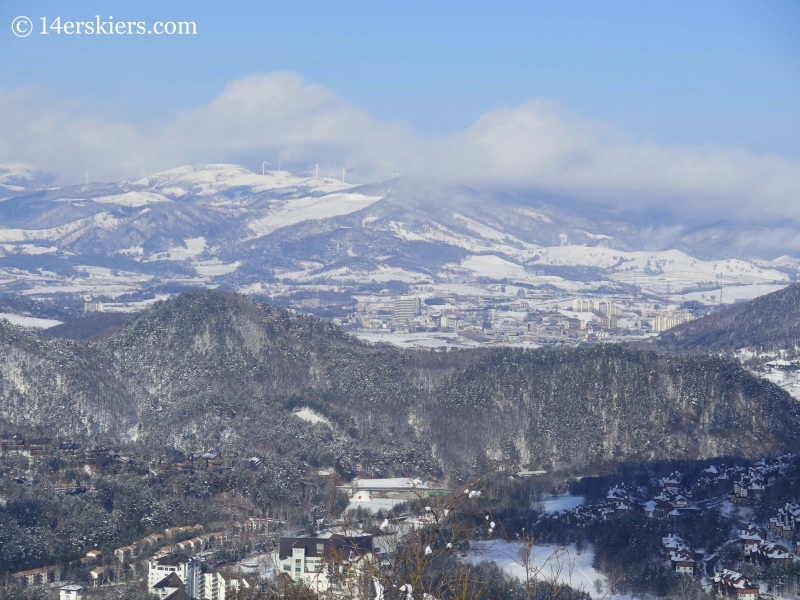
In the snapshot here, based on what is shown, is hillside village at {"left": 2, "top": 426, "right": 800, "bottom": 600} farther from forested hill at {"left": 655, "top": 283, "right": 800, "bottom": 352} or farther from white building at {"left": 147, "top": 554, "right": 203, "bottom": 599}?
forested hill at {"left": 655, "top": 283, "right": 800, "bottom": 352}

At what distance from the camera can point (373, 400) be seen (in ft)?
242

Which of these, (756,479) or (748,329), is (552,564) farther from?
(748,329)

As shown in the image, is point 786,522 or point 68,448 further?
point 68,448

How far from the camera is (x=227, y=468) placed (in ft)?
191

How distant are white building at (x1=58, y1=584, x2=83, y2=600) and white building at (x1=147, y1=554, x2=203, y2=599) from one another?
6.76 ft

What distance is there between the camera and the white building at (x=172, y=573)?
37.8 meters

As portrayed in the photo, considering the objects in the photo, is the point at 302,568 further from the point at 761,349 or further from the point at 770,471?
the point at 761,349

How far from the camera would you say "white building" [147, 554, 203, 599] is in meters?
37.8

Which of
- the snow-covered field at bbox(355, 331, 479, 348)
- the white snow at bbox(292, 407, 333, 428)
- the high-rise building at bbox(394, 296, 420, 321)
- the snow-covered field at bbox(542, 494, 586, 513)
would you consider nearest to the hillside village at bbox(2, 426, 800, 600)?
the snow-covered field at bbox(542, 494, 586, 513)

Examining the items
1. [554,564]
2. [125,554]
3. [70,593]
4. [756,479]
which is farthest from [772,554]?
[70,593]

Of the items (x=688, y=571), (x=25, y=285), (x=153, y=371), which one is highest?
(x=25, y=285)

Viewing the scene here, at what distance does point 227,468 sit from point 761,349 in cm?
5839

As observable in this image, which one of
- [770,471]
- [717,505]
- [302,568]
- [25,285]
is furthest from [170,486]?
[25,285]

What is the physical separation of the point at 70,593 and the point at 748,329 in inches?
3402
